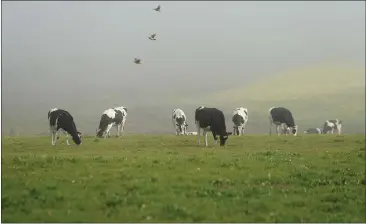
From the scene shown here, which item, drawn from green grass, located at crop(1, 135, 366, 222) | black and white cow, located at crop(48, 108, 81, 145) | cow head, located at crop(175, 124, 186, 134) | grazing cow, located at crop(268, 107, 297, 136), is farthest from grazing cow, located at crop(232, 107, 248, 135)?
green grass, located at crop(1, 135, 366, 222)

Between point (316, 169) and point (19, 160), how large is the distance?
1489cm

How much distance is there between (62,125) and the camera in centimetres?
3644

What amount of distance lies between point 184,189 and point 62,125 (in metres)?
20.9

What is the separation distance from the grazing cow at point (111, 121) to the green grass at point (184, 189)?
2162cm

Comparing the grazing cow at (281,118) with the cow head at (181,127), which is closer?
the grazing cow at (281,118)

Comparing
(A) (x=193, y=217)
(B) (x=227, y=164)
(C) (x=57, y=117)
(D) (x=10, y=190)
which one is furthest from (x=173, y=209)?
(C) (x=57, y=117)

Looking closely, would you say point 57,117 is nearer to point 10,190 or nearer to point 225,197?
point 10,190

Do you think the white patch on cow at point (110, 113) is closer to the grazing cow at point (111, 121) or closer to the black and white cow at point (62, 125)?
the grazing cow at point (111, 121)

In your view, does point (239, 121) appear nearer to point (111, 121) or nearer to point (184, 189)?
point (111, 121)

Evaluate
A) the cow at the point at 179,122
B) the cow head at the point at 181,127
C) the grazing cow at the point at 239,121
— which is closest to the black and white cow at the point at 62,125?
the cow at the point at 179,122

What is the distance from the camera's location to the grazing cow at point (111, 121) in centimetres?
4647

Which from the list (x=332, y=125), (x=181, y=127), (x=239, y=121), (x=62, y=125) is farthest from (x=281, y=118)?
(x=332, y=125)

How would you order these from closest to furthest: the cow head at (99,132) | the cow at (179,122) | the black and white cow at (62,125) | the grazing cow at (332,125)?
the black and white cow at (62,125), the cow head at (99,132), the cow at (179,122), the grazing cow at (332,125)

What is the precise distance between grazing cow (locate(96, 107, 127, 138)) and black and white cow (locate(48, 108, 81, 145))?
9.15 m
